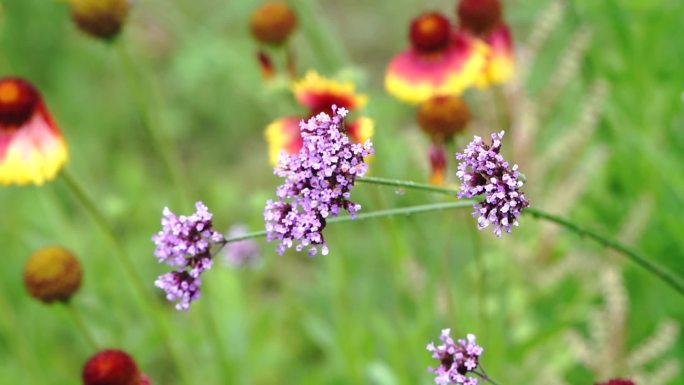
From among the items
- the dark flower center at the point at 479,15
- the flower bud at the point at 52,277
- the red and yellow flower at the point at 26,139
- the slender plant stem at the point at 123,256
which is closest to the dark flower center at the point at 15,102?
the red and yellow flower at the point at 26,139

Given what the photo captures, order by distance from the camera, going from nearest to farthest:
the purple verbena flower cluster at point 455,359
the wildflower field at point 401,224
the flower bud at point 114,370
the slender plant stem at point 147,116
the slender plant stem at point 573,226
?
the purple verbena flower cluster at point 455,359 → the slender plant stem at point 573,226 → the wildflower field at point 401,224 → the flower bud at point 114,370 → the slender plant stem at point 147,116

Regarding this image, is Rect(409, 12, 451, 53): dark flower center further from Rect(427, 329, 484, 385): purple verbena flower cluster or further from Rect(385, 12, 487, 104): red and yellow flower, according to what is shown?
Rect(427, 329, 484, 385): purple verbena flower cluster

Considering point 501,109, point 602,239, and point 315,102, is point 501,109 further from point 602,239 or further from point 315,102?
point 602,239

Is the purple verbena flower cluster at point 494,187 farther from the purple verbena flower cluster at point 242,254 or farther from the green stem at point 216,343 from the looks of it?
the purple verbena flower cluster at point 242,254

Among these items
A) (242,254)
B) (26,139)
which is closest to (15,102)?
(26,139)

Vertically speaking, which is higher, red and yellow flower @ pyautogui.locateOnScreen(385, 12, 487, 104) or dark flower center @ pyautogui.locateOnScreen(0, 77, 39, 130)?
red and yellow flower @ pyautogui.locateOnScreen(385, 12, 487, 104)

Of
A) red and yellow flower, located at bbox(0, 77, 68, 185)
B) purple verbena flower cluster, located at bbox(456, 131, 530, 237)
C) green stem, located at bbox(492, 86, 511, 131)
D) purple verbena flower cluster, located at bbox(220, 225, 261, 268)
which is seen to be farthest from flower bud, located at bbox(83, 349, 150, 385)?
purple verbena flower cluster, located at bbox(220, 225, 261, 268)

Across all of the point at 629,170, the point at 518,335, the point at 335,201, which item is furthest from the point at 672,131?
the point at 335,201

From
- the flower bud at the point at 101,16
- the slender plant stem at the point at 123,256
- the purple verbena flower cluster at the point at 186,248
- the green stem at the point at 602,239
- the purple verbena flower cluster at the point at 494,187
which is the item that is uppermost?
the flower bud at the point at 101,16
